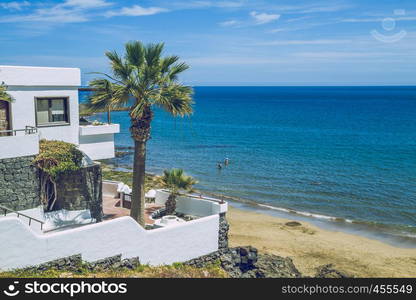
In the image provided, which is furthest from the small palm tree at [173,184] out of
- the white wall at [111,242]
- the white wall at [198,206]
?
the white wall at [111,242]

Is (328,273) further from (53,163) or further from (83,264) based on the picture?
(53,163)

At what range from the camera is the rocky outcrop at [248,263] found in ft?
67.3

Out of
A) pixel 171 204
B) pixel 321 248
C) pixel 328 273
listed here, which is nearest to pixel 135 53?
pixel 171 204

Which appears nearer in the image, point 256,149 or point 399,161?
point 399,161

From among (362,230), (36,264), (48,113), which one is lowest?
(362,230)

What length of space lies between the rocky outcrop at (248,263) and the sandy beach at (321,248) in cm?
159

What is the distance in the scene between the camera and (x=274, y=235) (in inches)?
1154

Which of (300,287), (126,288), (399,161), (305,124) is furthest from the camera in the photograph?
(305,124)

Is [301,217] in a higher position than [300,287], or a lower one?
lower

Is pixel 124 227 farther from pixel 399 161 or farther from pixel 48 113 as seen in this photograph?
pixel 399 161

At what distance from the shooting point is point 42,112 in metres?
20.0

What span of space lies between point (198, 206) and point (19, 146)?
8277 millimetres

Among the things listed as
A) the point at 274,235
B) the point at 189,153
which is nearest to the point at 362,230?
the point at 274,235

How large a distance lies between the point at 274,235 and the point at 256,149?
37864 mm
